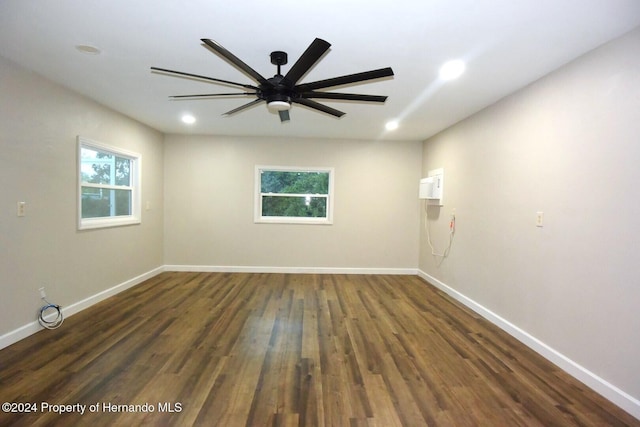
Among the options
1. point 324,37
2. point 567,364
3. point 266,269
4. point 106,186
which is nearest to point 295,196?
point 266,269

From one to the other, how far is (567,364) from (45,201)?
4772 mm

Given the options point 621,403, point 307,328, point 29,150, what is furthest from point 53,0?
point 621,403

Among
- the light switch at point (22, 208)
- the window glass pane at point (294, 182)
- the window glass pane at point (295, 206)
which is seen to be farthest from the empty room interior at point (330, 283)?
the window glass pane at point (295, 206)

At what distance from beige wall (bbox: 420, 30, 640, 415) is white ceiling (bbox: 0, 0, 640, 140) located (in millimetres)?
297

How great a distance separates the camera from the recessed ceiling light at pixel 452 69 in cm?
244

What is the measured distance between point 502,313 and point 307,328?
6.67 ft

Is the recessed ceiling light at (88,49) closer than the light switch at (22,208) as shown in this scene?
Yes

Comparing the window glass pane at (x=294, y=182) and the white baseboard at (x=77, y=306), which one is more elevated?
the window glass pane at (x=294, y=182)

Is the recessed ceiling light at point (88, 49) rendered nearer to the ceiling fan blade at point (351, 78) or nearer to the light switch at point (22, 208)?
the light switch at point (22, 208)

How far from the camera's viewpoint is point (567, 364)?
2.33 meters

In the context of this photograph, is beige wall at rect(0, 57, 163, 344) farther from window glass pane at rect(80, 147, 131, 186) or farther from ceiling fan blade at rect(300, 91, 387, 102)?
ceiling fan blade at rect(300, 91, 387, 102)

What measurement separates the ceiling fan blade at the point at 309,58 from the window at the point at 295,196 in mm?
3436

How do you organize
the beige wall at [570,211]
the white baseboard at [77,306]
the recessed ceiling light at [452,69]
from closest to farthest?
1. the beige wall at [570,211]
2. the recessed ceiling light at [452,69]
3. the white baseboard at [77,306]

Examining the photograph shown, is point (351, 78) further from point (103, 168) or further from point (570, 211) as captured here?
point (103, 168)
